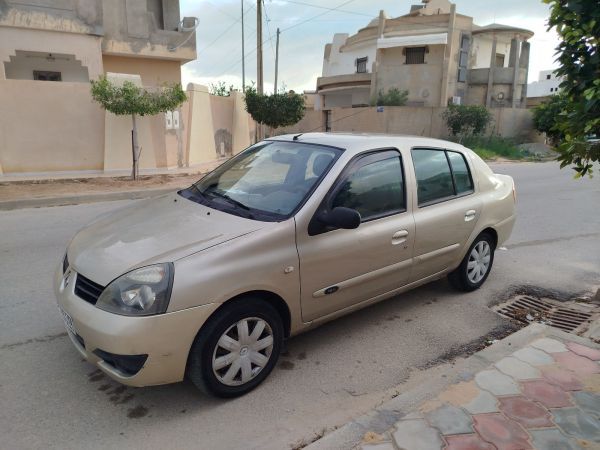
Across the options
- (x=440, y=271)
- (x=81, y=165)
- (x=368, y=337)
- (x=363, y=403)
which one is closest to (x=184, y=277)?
(x=363, y=403)

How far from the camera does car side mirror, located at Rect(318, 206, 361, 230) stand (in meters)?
3.07

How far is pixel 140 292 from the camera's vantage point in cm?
255

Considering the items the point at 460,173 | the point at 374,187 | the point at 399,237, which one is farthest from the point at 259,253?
the point at 460,173

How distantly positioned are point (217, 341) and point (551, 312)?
11.0 feet

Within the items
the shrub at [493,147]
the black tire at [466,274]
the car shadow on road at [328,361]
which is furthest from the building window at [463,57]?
the car shadow on road at [328,361]

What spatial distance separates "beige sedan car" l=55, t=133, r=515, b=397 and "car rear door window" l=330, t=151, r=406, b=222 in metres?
0.01

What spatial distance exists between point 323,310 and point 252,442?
42.3 inches

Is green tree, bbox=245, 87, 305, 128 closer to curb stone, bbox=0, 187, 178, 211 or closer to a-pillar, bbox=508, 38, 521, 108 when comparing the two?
curb stone, bbox=0, 187, 178, 211

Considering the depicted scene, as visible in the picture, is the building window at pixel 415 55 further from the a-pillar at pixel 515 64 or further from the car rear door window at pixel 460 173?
the car rear door window at pixel 460 173

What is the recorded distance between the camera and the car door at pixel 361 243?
3.14 meters

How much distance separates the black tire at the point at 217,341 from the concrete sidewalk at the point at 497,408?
2.31ft

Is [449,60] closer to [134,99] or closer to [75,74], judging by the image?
[75,74]

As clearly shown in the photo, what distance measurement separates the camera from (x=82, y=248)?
121 inches

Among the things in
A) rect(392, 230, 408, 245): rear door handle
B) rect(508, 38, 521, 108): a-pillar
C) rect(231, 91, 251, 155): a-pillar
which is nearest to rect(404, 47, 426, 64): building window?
rect(508, 38, 521, 108): a-pillar
